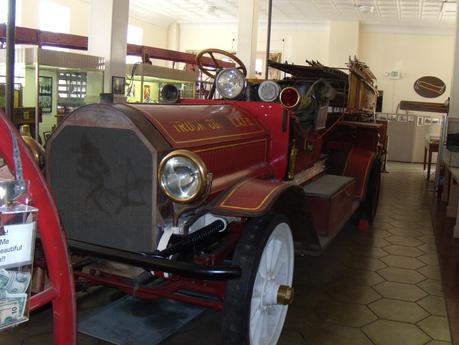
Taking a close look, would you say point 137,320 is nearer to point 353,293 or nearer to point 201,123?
point 201,123

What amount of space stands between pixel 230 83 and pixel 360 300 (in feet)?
5.49

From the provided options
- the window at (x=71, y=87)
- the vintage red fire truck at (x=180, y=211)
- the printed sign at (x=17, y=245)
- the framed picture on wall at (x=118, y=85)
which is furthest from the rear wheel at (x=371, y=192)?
the printed sign at (x=17, y=245)

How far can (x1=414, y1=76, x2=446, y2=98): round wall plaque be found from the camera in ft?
45.4

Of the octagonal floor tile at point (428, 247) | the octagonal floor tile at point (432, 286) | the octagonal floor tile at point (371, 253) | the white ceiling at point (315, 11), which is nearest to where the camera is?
the octagonal floor tile at point (432, 286)

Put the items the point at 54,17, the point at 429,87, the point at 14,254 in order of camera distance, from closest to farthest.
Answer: the point at 14,254, the point at 54,17, the point at 429,87

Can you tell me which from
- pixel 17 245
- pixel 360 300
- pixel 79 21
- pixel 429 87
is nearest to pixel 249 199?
pixel 17 245

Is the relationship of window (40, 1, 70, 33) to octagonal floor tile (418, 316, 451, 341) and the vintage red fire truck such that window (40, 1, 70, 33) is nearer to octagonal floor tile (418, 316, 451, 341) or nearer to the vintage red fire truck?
the vintage red fire truck

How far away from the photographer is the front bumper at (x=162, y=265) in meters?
1.86

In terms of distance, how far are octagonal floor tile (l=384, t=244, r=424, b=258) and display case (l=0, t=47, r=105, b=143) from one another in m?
3.23

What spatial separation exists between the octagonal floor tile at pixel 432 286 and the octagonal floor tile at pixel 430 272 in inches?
3.6

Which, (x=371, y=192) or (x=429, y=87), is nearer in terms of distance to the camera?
(x=371, y=192)

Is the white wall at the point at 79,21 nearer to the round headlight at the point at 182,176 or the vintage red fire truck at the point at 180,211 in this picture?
the vintage red fire truck at the point at 180,211

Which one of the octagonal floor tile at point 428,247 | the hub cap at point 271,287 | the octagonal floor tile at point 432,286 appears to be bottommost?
the octagonal floor tile at point 432,286

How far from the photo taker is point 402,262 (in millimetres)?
4055
